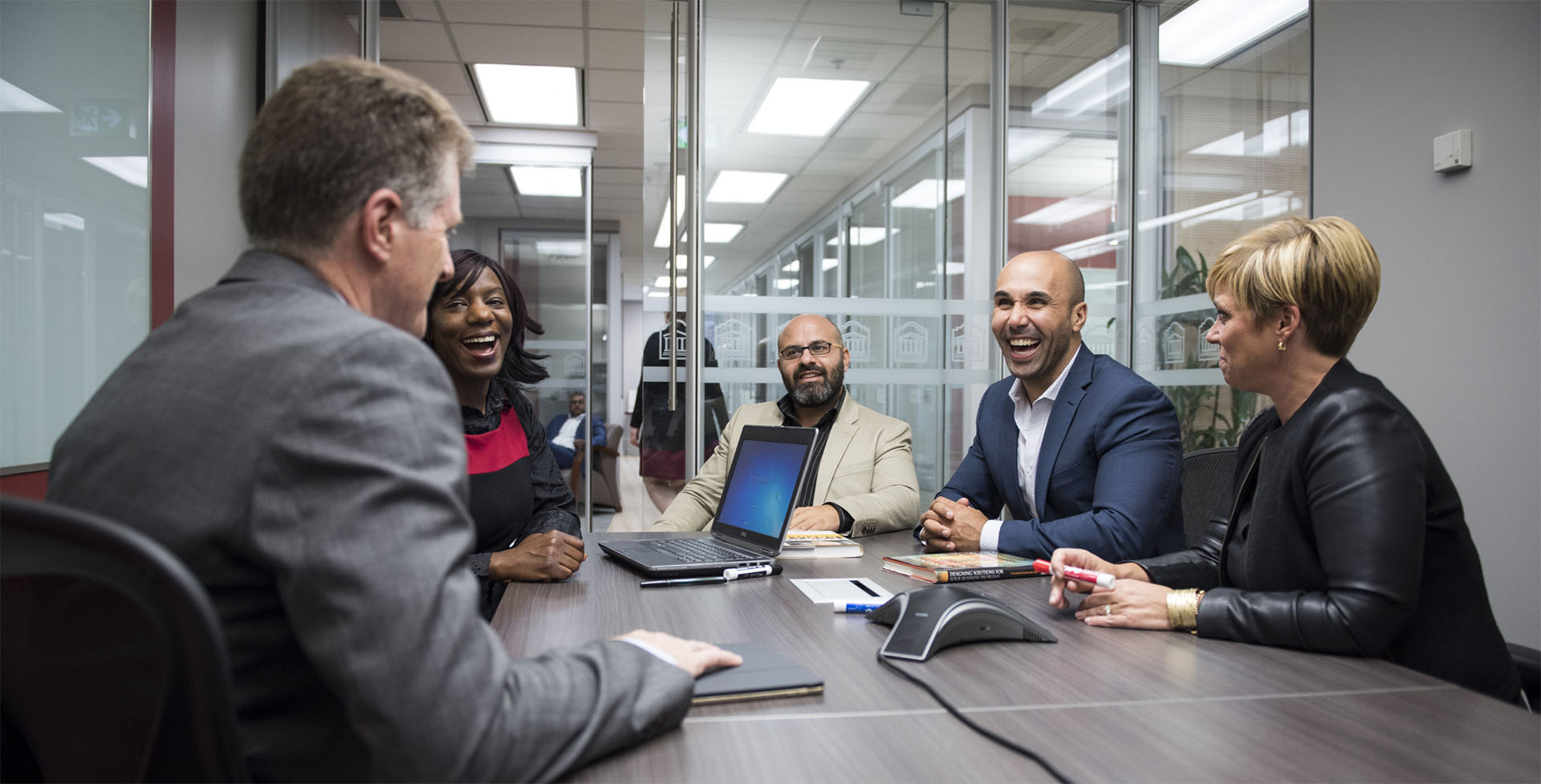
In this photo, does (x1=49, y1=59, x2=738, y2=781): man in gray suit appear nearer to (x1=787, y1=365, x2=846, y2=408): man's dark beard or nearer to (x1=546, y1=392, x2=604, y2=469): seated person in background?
(x1=787, y1=365, x2=846, y2=408): man's dark beard

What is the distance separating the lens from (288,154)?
82 centimetres

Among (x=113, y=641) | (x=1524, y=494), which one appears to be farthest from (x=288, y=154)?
(x=1524, y=494)

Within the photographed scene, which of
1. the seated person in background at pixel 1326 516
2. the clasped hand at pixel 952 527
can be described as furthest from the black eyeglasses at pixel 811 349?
the seated person in background at pixel 1326 516

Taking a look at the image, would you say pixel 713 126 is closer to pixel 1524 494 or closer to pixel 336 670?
pixel 1524 494

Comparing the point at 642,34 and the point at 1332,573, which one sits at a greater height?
the point at 642,34

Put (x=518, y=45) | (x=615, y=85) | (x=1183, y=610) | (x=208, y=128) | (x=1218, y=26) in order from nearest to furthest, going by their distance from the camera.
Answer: (x=1183, y=610)
(x=208, y=128)
(x=1218, y=26)
(x=518, y=45)
(x=615, y=85)

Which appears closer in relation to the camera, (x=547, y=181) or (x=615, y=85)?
(x=615, y=85)

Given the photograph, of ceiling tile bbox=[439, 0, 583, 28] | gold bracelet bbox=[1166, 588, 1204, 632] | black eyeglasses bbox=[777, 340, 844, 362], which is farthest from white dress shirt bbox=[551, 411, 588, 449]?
gold bracelet bbox=[1166, 588, 1204, 632]

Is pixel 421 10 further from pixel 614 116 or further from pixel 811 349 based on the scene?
pixel 811 349

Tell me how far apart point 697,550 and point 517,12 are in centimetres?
359

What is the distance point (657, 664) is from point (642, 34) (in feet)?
14.7

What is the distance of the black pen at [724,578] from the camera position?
1.69 metres

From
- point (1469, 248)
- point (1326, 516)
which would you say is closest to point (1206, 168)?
point (1469, 248)

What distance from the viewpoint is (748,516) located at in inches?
80.1
